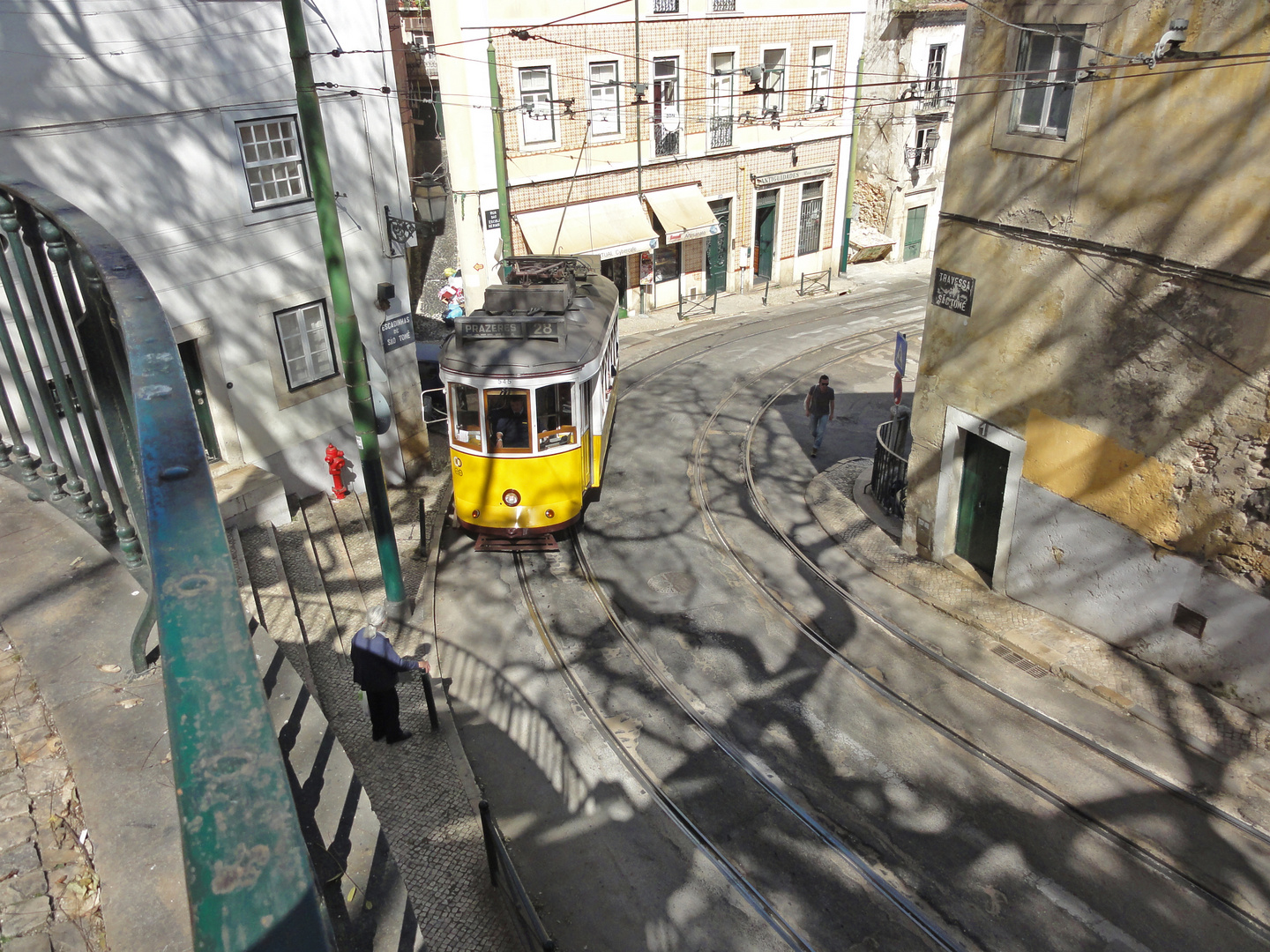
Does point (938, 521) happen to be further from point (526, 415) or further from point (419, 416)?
point (419, 416)

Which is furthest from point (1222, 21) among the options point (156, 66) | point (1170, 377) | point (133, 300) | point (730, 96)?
point (730, 96)

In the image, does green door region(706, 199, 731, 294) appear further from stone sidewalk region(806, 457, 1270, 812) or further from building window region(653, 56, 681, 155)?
stone sidewalk region(806, 457, 1270, 812)

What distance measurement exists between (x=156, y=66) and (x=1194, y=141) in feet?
35.5

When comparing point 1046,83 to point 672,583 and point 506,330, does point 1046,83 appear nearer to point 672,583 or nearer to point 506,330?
point 506,330

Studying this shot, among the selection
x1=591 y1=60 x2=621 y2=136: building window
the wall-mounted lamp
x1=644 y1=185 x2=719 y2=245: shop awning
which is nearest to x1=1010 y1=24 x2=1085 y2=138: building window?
the wall-mounted lamp

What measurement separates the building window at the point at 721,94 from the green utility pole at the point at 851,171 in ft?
15.1

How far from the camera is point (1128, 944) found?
652 cm

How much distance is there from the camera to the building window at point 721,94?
81.5 feet

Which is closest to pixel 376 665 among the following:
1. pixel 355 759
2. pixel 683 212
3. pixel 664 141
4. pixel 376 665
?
pixel 376 665

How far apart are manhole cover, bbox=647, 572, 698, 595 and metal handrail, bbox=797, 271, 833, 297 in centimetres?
1837

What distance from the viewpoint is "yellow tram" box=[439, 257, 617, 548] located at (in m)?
11.0

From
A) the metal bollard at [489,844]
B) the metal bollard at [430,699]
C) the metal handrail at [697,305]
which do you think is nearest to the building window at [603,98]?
the metal handrail at [697,305]

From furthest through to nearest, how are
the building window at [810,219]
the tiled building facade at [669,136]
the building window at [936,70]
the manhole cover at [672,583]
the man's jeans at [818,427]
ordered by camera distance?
the building window at [936,70] < the building window at [810,219] < the tiled building facade at [669,136] < the man's jeans at [818,427] < the manhole cover at [672,583]

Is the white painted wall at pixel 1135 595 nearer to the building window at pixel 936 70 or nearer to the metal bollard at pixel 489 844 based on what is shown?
the metal bollard at pixel 489 844
